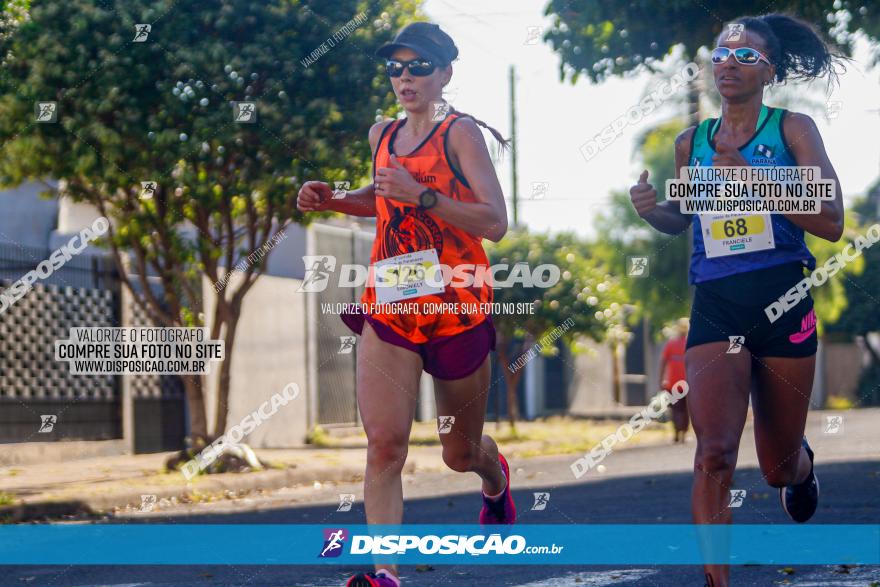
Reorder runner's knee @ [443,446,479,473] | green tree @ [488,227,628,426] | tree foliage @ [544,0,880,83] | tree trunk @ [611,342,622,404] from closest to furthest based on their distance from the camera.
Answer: runner's knee @ [443,446,479,473] < tree foliage @ [544,0,880,83] < green tree @ [488,227,628,426] < tree trunk @ [611,342,622,404]

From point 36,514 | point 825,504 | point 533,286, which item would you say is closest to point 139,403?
point 36,514

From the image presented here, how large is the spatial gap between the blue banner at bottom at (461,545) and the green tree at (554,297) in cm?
1278

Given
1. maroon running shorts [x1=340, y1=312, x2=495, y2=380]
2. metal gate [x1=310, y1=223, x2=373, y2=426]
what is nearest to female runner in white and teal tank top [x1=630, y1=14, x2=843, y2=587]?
maroon running shorts [x1=340, y1=312, x2=495, y2=380]

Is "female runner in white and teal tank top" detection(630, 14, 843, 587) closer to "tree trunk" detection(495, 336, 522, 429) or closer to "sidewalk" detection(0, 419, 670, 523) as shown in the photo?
"sidewalk" detection(0, 419, 670, 523)

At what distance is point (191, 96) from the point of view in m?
12.1

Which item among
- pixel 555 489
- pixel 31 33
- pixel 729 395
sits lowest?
pixel 555 489

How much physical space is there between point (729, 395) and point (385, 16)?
910 cm

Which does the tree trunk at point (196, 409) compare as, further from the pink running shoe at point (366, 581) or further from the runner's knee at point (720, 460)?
the runner's knee at point (720, 460)

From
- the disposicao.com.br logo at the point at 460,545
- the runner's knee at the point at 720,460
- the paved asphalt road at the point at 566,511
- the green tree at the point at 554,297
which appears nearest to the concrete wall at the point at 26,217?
the green tree at the point at 554,297

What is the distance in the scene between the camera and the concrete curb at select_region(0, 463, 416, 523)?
9.73 m

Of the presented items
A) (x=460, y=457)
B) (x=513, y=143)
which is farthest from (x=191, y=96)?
(x=513, y=143)

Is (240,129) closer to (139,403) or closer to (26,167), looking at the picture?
(26,167)

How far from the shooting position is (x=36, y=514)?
384 inches

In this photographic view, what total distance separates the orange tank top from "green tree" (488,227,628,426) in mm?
15916
